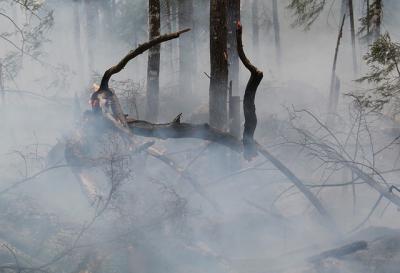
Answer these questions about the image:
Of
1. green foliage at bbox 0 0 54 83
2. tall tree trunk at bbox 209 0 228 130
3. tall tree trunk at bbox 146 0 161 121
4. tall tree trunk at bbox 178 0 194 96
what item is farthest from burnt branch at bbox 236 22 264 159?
tall tree trunk at bbox 178 0 194 96

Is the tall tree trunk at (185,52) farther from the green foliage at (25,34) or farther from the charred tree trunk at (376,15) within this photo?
the charred tree trunk at (376,15)

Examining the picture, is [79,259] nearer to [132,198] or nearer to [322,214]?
[132,198]

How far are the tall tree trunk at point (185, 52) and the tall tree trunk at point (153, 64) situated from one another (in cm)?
504

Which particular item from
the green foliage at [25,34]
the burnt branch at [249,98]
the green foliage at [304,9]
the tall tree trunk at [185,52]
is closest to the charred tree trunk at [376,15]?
the green foliage at [304,9]

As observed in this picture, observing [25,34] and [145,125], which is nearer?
[145,125]

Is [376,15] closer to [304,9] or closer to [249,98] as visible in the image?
[304,9]

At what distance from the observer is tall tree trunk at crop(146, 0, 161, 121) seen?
38.3 ft

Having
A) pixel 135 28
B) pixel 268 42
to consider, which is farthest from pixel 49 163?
pixel 268 42

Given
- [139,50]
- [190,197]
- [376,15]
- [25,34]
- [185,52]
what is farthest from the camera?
[185,52]

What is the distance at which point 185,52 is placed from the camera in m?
18.0

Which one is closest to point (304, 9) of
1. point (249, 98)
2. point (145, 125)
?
point (145, 125)

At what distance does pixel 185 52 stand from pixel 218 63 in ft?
30.6

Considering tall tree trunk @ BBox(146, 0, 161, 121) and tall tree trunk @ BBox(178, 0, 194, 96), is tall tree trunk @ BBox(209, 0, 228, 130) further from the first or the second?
tall tree trunk @ BBox(178, 0, 194, 96)

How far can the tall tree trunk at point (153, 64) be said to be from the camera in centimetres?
1167
